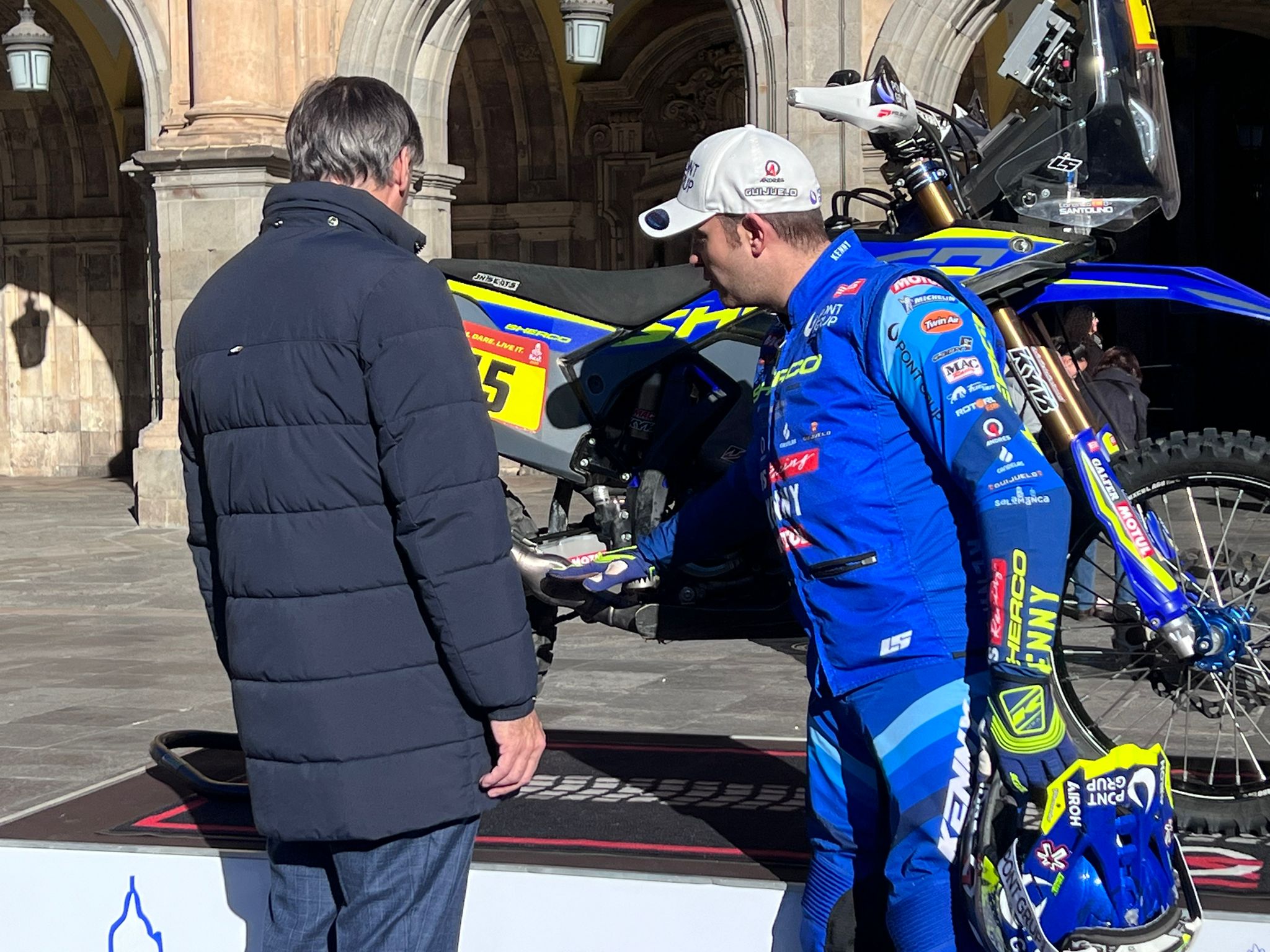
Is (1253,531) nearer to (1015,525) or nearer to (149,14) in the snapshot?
(1015,525)

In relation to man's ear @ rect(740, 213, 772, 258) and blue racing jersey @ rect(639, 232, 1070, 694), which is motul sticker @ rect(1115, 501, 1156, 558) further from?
man's ear @ rect(740, 213, 772, 258)

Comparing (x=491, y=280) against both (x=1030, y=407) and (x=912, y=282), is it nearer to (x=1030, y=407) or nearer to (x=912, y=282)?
(x=1030, y=407)

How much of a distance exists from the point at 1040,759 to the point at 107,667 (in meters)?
5.19

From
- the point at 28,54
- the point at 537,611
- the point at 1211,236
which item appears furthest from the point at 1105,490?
the point at 1211,236

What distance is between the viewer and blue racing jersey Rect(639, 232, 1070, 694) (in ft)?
7.93

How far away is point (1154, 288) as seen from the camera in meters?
3.76

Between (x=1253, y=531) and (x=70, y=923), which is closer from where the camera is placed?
(x=70, y=923)

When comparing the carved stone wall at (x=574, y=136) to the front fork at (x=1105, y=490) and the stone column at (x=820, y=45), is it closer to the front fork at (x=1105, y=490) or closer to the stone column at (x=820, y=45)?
the stone column at (x=820, y=45)

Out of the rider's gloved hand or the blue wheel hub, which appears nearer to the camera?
the rider's gloved hand

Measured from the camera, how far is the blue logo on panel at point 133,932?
3.16 metres

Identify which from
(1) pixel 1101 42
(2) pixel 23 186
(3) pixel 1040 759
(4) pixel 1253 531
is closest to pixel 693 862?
(3) pixel 1040 759

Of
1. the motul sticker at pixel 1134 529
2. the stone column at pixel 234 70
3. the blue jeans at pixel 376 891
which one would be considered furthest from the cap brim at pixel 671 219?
the stone column at pixel 234 70

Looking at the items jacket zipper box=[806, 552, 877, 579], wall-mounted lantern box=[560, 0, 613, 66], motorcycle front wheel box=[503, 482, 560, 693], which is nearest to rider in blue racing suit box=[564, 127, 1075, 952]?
jacket zipper box=[806, 552, 877, 579]

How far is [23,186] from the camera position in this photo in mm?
18234
